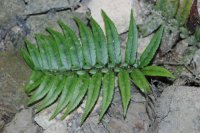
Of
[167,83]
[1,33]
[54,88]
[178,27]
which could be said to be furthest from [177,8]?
[1,33]

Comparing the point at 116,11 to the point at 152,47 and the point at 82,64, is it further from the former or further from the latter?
the point at 82,64

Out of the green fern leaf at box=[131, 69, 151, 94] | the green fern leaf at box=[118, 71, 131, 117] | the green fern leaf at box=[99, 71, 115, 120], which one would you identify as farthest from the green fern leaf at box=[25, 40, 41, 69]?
the green fern leaf at box=[131, 69, 151, 94]

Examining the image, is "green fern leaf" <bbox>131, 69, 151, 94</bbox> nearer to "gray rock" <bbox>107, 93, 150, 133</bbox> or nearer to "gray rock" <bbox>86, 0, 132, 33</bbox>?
"gray rock" <bbox>107, 93, 150, 133</bbox>

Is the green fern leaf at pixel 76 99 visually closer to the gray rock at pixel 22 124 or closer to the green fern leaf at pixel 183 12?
the gray rock at pixel 22 124

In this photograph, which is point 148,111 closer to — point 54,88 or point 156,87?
point 156,87

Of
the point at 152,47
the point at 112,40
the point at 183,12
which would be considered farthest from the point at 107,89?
the point at 183,12
